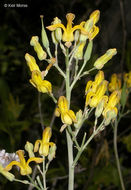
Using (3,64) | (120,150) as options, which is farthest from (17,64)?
(120,150)

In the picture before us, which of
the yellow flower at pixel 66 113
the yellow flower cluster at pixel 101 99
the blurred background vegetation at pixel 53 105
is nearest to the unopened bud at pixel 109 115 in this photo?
the yellow flower cluster at pixel 101 99

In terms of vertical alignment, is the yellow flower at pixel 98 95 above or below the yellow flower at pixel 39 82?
below

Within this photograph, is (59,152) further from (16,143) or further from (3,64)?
(3,64)

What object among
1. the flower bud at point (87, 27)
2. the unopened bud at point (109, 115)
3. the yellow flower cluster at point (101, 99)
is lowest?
the unopened bud at point (109, 115)

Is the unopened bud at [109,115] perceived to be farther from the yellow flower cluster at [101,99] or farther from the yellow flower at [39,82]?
the yellow flower at [39,82]

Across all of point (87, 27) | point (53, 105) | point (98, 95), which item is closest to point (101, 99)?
point (98, 95)

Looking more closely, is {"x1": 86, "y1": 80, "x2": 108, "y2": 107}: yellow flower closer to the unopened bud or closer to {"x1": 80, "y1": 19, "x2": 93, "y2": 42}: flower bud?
the unopened bud

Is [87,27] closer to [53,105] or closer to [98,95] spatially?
[98,95]

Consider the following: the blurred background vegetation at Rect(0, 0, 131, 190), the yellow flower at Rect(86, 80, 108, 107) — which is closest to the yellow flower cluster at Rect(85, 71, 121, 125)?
the yellow flower at Rect(86, 80, 108, 107)
